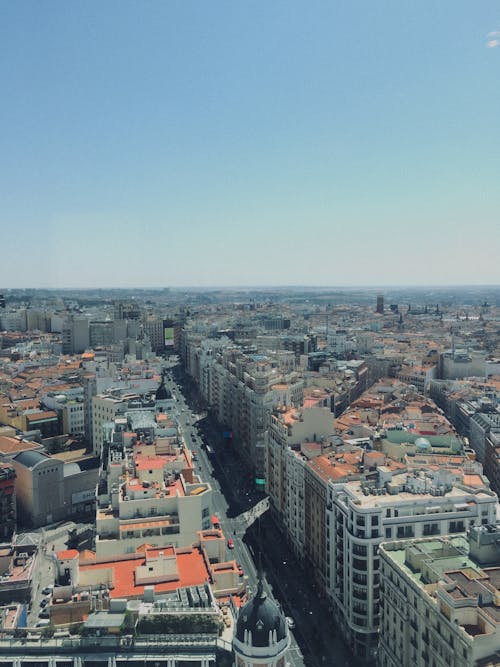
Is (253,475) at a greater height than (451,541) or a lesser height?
lesser

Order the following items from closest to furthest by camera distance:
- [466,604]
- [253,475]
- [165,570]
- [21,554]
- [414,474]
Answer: [466,604] < [165,570] < [414,474] < [21,554] < [253,475]

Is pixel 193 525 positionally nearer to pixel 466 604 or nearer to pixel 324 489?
pixel 324 489

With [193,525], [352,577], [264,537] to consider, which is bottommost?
[264,537]

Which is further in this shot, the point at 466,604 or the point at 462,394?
the point at 462,394

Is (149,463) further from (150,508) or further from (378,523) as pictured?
(378,523)

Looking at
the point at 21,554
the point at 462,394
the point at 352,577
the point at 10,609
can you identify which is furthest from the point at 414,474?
the point at 462,394

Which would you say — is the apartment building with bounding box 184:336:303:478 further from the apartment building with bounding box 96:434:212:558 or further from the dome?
the dome

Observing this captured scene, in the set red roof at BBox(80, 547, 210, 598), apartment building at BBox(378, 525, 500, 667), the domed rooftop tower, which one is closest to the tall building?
red roof at BBox(80, 547, 210, 598)

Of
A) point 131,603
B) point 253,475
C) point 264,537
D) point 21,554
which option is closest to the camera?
point 131,603
